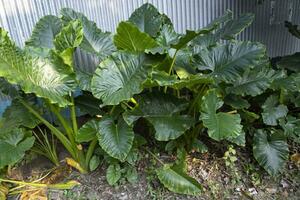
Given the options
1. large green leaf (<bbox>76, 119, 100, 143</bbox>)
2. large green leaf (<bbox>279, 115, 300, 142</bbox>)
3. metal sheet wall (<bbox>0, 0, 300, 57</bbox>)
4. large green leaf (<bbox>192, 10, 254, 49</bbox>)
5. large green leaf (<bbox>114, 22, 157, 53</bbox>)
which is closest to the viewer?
large green leaf (<bbox>114, 22, 157, 53</bbox>)

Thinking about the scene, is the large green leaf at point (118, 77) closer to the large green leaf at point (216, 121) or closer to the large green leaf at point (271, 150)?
the large green leaf at point (216, 121)

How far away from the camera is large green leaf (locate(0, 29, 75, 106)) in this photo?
5.70 ft

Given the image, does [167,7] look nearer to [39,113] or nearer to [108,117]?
[108,117]

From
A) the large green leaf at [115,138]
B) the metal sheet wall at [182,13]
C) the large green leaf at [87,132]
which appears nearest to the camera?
the large green leaf at [115,138]

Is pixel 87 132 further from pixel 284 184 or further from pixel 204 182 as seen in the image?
pixel 284 184

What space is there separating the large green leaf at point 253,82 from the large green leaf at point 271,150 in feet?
1.08

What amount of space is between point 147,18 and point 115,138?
35.5 inches

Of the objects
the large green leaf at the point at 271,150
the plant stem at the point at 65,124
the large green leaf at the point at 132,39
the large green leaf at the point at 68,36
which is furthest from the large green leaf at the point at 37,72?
the large green leaf at the point at 271,150

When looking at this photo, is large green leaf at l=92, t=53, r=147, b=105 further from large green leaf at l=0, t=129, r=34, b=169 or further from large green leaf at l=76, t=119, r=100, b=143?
large green leaf at l=0, t=129, r=34, b=169

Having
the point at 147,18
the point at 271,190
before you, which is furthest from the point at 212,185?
the point at 147,18

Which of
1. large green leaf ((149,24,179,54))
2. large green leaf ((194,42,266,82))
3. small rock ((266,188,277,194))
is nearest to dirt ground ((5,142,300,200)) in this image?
small rock ((266,188,277,194))

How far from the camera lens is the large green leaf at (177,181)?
1988 mm

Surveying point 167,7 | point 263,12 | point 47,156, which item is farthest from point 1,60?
point 263,12

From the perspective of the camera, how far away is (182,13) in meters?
2.71
